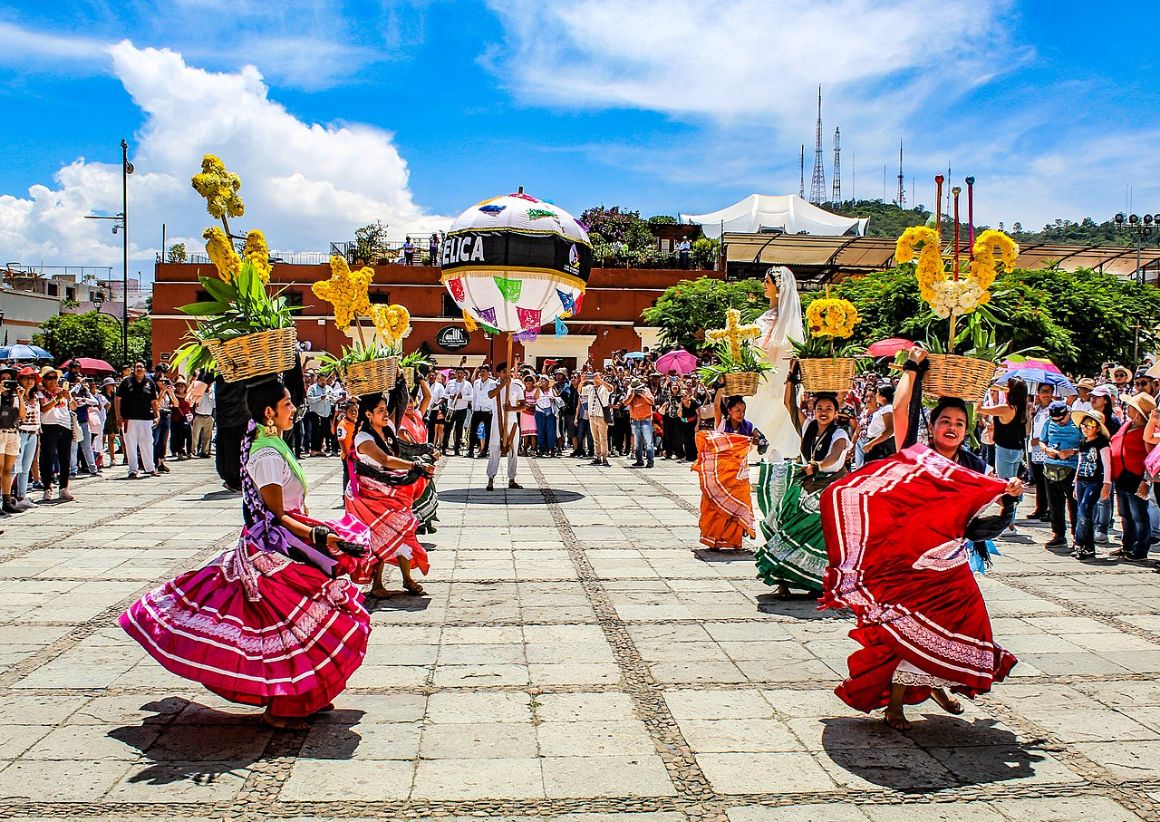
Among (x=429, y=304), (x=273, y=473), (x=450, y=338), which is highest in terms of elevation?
(x=429, y=304)

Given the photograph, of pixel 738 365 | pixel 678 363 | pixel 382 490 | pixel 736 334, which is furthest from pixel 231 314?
pixel 678 363

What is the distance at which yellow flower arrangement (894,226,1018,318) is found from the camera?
17.1 ft

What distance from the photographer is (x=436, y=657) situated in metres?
5.70

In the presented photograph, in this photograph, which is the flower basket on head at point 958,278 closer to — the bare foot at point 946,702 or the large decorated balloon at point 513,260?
the bare foot at point 946,702

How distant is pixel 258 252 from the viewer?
549cm

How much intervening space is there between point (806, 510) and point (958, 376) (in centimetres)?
256

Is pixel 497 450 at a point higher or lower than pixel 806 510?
higher

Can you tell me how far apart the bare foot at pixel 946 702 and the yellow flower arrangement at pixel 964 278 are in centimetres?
200

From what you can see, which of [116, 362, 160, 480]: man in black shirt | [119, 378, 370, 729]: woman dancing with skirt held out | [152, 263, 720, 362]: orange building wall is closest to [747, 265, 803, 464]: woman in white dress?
[119, 378, 370, 729]: woman dancing with skirt held out

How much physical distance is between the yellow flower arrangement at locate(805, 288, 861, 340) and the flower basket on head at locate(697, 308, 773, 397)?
59.5 inches

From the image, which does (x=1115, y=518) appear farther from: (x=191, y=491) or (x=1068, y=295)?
(x=1068, y=295)

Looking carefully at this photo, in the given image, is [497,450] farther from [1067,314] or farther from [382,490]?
[1067,314]

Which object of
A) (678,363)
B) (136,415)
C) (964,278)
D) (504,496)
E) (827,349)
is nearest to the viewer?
(964,278)

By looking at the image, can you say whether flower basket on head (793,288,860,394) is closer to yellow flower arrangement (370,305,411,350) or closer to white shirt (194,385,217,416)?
yellow flower arrangement (370,305,411,350)
